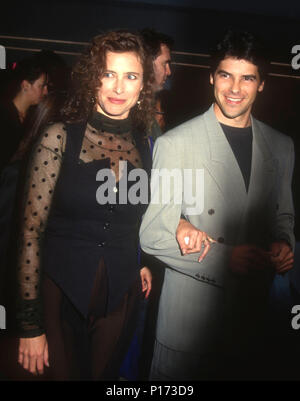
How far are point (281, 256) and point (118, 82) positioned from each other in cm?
84

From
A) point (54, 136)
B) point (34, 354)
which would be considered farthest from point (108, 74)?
point (34, 354)

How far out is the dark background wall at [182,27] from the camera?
204 cm

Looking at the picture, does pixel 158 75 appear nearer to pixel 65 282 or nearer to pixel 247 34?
pixel 247 34

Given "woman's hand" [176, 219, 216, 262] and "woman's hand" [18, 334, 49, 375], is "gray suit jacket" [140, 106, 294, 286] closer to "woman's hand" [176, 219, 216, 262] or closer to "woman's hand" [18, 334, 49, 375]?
"woman's hand" [176, 219, 216, 262]

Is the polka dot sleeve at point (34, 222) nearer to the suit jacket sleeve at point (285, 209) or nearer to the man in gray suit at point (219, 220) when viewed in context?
the man in gray suit at point (219, 220)

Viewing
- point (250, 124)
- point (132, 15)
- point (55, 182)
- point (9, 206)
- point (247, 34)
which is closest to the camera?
point (55, 182)

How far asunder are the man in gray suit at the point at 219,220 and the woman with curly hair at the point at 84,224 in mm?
130

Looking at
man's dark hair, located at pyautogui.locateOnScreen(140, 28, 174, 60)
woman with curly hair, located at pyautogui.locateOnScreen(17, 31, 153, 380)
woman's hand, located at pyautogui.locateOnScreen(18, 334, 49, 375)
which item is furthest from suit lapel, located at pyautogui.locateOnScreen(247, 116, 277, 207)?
woman's hand, located at pyautogui.locateOnScreen(18, 334, 49, 375)

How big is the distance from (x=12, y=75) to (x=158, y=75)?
0.86 m

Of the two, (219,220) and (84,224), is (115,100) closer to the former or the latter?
(84,224)

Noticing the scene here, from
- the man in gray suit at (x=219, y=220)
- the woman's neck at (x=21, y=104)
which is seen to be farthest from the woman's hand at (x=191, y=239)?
the woman's neck at (x=21, y=104)

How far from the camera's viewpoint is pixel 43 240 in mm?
1237

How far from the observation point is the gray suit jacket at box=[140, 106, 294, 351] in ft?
4.73
